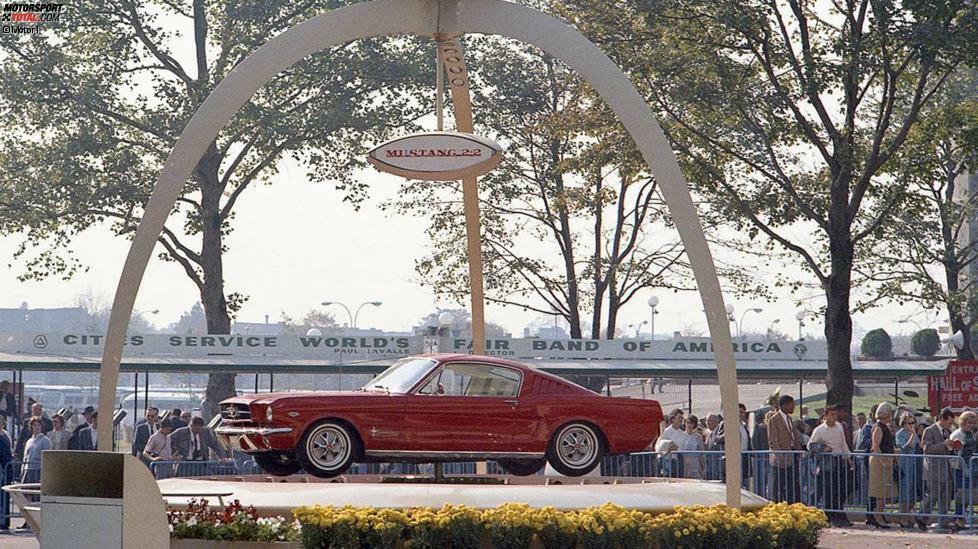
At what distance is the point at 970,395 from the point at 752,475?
1175cm

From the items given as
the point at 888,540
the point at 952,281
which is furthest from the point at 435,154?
the point at 952,281

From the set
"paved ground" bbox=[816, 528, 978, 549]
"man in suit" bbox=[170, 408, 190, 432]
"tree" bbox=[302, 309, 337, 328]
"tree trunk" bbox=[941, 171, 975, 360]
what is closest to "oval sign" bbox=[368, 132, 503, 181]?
"paved ground" bbox=[816, 528, 978, 549]

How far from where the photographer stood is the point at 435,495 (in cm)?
1316

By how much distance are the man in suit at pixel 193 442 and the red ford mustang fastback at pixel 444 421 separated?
969 cm

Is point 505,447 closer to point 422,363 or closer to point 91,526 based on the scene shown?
point 422,363

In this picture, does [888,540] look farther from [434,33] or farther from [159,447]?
[159,447]

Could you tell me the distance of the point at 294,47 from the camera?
13.4m

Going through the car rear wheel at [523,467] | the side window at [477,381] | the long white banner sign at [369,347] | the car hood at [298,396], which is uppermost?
the long white banner sign at [369,347]

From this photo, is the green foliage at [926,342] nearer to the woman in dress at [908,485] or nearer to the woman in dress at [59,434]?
the woman in dress at [908,485]

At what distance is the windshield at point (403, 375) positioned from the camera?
47.2ft

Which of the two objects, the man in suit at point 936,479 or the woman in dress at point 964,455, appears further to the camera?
the man in suit at point 936,479

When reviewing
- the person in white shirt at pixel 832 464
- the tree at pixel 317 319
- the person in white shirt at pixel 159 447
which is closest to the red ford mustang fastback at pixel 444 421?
the person in white shirt at pixel 832 464

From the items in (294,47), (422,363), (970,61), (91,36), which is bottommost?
(422,363)

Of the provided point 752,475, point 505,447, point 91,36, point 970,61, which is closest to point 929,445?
point 752,475
